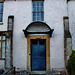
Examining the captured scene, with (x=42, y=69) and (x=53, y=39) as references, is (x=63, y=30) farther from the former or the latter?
(x=42, y=69)

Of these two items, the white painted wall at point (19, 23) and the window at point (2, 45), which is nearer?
the white painted wall at point (19, 23)

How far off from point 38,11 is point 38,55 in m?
3.84

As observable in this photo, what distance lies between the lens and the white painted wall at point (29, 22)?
9.31 meters

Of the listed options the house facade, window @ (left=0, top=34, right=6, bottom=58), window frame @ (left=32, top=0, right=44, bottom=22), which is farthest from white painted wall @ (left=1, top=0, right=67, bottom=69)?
window @ (left=0, top=34, right=6, bottom=58)

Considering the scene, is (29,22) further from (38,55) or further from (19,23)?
(38,55)

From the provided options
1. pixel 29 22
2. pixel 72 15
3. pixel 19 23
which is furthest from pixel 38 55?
pixel 72 15

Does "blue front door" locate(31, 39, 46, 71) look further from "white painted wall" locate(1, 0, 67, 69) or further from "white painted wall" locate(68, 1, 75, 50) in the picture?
"white painted wall" locate(68, 1, 75, 50)

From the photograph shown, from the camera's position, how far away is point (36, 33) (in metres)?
9.41

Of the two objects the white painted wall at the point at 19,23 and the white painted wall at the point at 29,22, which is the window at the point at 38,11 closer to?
the white painted wall at the point at 29,22

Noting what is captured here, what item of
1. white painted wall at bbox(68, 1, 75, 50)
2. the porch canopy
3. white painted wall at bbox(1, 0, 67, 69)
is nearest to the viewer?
the porch canopy

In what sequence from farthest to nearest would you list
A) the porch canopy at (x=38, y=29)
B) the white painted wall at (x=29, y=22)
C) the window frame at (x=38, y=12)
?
1. the window frame at (x=38, y=12)
2. the white painted wall at (x=29, y=22)
3. the porch canopy at (x=38, y=29)

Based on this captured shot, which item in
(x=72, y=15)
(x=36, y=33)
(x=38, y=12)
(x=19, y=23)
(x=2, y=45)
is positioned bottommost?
(x=2, y=45)

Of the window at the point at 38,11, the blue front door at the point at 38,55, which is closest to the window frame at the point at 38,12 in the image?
the window at the point at 38,11

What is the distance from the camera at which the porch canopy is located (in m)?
9.19
